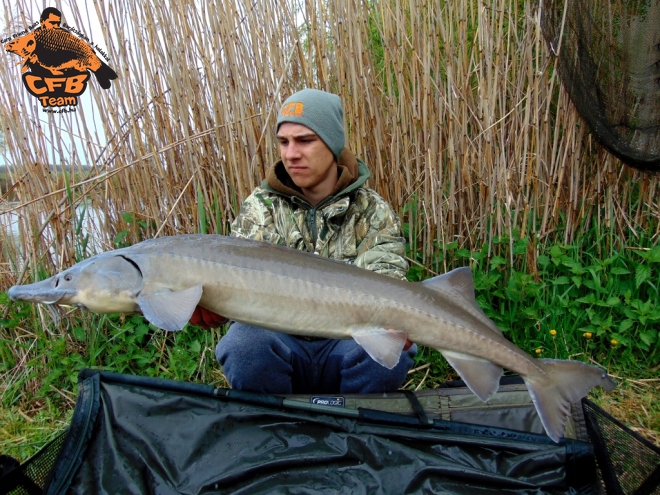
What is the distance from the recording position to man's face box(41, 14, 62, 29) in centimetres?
284

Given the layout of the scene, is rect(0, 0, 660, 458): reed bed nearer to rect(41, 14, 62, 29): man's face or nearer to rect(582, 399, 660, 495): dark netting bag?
rect(41, 14, 62, 29): man's face

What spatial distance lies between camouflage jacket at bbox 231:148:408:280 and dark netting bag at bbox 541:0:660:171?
1311 mm

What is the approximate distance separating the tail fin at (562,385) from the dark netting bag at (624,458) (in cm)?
21

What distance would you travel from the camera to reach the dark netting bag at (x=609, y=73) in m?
2.48

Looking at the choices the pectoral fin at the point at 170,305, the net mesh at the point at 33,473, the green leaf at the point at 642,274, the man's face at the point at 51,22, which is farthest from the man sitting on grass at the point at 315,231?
the man's face at the point at 51,22

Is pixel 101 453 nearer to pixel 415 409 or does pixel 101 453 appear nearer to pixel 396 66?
pixel 415 409

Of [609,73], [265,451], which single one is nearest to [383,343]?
[265,451]

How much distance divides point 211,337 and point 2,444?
1074 mm

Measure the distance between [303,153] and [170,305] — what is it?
0.88 meters

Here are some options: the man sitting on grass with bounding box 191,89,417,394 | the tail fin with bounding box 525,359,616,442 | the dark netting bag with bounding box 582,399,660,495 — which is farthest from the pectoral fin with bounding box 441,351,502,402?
the dark netting bag with bounding box 582,399,660,495

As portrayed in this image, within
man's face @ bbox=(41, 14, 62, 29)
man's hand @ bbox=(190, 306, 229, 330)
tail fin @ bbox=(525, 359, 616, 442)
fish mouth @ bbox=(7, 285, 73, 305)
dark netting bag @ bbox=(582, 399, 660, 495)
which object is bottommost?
dark netting bag @ bbox=(582, 399, 660, 495)

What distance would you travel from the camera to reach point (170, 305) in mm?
1479

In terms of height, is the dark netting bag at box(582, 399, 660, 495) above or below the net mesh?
below

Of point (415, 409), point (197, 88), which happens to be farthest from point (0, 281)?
point (415, 409)
